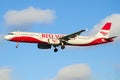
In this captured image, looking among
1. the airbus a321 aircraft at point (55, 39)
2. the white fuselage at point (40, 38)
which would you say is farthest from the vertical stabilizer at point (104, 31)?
the white fuselage at point (40, 38)

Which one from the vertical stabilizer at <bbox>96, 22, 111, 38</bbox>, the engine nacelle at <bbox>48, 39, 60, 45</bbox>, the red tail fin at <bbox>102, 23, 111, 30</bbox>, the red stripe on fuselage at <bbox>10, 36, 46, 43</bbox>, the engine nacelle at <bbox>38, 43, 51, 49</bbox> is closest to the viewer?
the red stripe on fuselage at <bbox>10, 36, 46, 43</bbox>

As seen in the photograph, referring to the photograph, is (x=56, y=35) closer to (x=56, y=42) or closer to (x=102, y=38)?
(x=56, y=42)

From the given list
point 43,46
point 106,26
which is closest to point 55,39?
point 43,46

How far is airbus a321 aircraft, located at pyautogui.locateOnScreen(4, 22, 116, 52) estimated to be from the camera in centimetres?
11205

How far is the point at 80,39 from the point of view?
4774 inches

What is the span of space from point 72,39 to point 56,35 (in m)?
5.00

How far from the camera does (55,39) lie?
116 m

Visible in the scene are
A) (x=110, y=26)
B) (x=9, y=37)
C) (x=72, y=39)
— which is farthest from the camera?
(x=110, y=26)

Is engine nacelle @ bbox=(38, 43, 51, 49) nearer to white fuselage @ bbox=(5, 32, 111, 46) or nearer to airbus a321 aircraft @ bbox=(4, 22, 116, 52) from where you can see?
airbus a321 aircraft @ bbox=(4, 22, 116, 52)

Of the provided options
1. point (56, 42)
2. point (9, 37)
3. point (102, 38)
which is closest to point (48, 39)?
point (56, 42)

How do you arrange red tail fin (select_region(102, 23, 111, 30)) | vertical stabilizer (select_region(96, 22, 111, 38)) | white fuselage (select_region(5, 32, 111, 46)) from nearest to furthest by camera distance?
white fuselage (select_region(5, 32, 111, 46)), vertical stabilizer (select_region(96, 22, 111, 38)), red tail fin (select_region(102, 23, 111, 30))

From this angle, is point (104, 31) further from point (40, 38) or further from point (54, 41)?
point (40, 38)

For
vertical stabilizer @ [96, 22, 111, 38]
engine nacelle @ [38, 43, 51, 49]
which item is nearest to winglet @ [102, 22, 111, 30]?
vertical stabilizer @ [96, 22, 111, 38]

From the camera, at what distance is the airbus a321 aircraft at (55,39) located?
368 ft
